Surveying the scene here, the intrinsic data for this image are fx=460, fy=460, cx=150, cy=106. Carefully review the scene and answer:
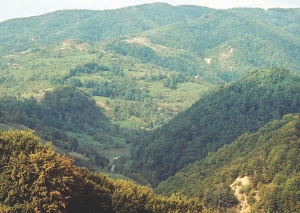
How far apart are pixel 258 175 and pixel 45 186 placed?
76.6m

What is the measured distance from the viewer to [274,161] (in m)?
123

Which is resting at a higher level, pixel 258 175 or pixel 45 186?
pixel 45 186

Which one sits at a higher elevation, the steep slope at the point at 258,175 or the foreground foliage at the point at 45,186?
the foreground foliage at the point at 45,186

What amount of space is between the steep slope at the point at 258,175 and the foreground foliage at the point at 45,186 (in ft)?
152

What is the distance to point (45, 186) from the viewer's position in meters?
59.0

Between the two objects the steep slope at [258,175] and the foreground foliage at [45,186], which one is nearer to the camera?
the foreground foliage at [45,186]

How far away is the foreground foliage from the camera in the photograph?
58375mm

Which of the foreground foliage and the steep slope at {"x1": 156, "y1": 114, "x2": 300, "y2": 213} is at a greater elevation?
the foreground foliage

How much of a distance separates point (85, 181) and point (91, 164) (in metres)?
117

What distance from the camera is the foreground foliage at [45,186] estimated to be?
2298 inches

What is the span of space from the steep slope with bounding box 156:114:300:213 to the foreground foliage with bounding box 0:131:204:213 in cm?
4632

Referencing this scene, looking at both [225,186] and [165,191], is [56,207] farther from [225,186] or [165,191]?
[165,191]

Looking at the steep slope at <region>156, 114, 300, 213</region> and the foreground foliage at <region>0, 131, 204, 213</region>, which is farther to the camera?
the steep slope at <region>156, 114, 300, 213</region>

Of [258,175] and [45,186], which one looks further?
[258,175]
